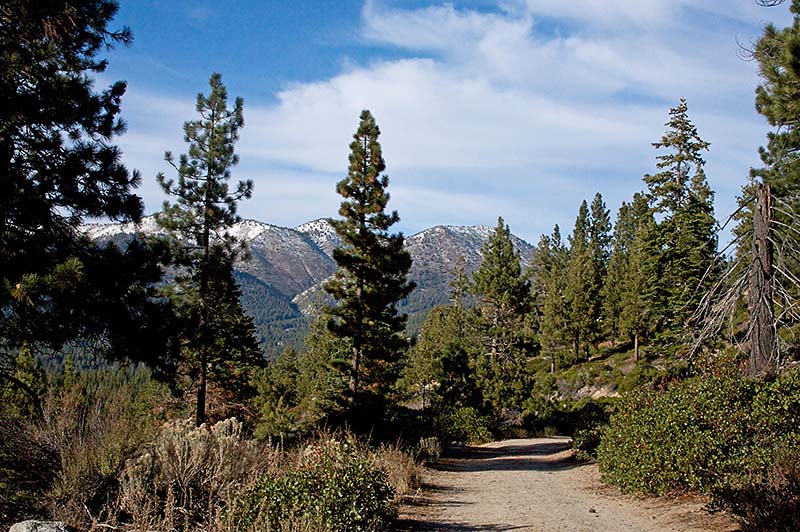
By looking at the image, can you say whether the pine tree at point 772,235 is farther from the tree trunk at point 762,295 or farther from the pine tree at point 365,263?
the pine tree at point 365,263

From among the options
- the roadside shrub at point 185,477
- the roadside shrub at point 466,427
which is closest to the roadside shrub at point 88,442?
the roadside shrub at point 185,477

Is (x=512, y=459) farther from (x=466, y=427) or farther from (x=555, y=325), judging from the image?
(x=555, y=325)

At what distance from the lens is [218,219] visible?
22.5 meters

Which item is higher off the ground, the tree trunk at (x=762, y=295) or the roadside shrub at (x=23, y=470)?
the tree trunk at (x=762, y=295)

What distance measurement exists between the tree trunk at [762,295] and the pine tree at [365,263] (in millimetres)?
15460

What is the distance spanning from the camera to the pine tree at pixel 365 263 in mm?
23375

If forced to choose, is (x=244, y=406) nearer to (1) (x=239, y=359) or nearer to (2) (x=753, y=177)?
(1) (x=239, y=359)

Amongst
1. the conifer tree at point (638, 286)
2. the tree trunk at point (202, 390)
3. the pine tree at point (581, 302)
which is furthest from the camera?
the pine tree at point (581, 302)

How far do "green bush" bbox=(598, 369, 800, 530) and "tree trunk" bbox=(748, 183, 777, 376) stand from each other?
35 cm

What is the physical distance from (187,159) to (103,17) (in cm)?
1268

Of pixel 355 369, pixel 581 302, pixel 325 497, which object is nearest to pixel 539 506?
pixel 325 497

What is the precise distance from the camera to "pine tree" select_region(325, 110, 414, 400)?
23375 mm

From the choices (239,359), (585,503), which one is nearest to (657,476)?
(585,503)

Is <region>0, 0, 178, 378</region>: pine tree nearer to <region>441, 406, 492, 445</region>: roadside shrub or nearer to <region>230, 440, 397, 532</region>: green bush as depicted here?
<region>230, 440, 397, 532</region>: green bush
